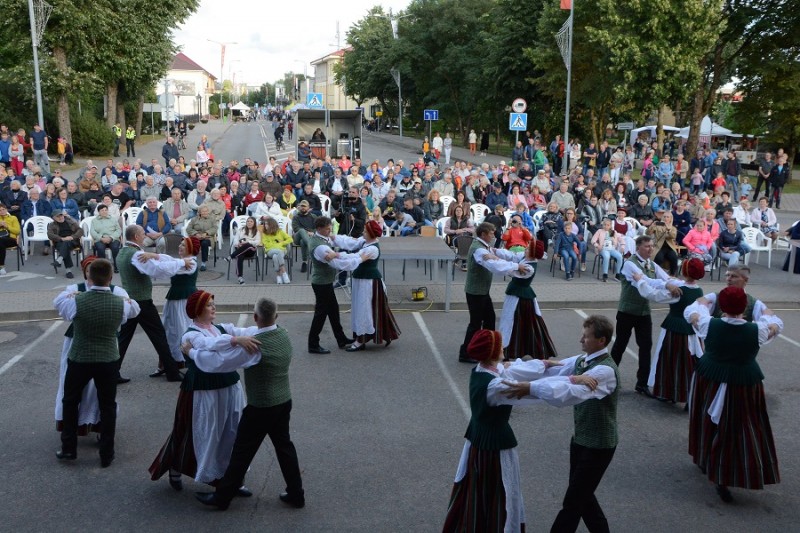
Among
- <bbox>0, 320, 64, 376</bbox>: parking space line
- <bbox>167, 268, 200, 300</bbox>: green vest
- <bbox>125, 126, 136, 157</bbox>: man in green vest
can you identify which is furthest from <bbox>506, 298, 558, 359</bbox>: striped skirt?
<bbox>125, 126, 136, 157</bbox>: man in green vest

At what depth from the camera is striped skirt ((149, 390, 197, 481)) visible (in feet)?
21.1

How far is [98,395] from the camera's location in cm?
701

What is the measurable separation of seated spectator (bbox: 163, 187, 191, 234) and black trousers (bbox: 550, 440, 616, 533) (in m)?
12.5

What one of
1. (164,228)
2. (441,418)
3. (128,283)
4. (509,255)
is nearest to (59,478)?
(128,283)

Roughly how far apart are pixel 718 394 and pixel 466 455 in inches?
97.7

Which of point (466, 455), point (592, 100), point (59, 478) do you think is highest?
point (592, 100)

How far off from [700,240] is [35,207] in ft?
45.4

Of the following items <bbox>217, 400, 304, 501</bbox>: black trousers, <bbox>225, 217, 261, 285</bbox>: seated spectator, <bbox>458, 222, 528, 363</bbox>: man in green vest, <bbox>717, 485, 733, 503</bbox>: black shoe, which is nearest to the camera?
<bbox>217, 400, 304, 501</bbox>: black trousers

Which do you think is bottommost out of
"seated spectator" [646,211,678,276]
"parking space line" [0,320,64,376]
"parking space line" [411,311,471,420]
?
"parking space line" [0,320,64,376]

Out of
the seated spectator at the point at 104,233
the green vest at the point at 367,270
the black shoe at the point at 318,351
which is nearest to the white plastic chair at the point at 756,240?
the green vest at the point at 367,270

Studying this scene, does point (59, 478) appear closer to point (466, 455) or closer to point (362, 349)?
point (466, 455)

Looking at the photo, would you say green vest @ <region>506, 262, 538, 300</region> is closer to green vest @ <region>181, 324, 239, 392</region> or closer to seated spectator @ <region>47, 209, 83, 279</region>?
green vest @ <region>181, 324, 239, 392</region>

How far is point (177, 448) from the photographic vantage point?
649 cm

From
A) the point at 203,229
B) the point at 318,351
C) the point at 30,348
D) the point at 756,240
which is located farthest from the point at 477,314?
the point at 756,240
